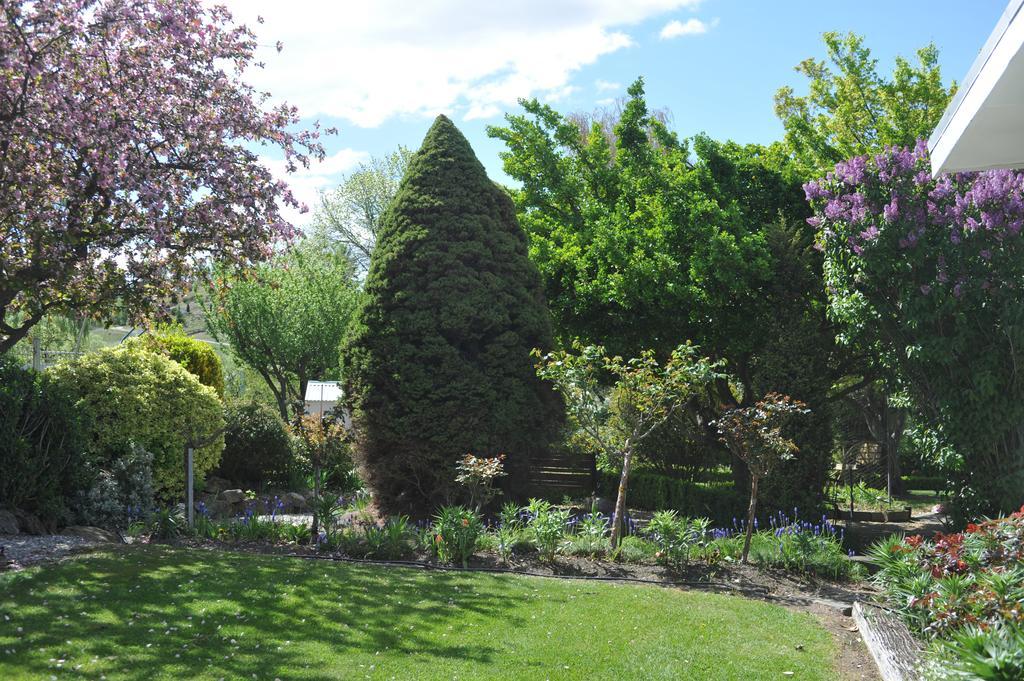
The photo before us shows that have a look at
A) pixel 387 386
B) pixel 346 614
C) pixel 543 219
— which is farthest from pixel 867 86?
pixel 346 614

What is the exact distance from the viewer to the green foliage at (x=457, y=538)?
9.01 m

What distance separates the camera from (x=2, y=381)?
31.0 ft

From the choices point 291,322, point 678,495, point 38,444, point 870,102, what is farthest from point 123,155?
point 870,102

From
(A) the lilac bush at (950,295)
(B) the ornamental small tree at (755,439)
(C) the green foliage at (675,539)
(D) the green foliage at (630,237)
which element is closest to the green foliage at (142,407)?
(C) the green foliage at (675,539)

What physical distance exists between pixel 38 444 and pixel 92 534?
1191 mm

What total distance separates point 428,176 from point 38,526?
6597mm

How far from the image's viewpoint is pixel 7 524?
8773 mm

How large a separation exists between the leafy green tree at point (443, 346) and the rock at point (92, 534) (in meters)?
3.35

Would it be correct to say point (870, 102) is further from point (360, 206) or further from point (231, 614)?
point (360, 206)

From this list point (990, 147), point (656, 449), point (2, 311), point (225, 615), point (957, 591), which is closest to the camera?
point (957, 591)

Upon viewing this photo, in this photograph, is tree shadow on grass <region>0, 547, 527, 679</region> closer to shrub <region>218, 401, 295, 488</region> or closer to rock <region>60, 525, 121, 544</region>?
rock <region>60, 525, 121, 544</region>

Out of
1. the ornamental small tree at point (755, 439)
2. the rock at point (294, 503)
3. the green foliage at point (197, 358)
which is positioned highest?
the green foliage at point (197, 358)

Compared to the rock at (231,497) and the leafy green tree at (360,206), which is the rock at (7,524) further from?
the leafy green tree at (360,206)

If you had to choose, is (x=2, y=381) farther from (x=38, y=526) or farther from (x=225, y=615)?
(x=225, y=615)
